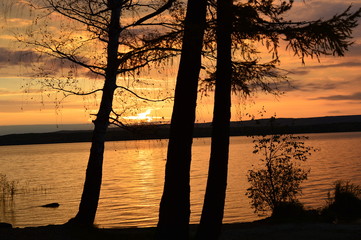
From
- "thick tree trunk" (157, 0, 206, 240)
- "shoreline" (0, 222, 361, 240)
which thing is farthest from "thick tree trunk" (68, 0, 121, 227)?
"thick tree trunk" (157, 0, 206, 240)

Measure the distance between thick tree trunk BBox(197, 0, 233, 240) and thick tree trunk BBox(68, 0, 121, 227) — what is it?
6.60 metres

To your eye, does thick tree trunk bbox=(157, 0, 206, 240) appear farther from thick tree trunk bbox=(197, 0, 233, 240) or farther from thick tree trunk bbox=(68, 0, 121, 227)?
thick tree trunk bbox=(68, 0, 121, 227)

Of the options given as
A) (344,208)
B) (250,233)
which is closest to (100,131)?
(250,233)

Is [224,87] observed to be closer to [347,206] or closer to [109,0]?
[109,0]

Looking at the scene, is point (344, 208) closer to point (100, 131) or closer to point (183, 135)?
point (100, 131)

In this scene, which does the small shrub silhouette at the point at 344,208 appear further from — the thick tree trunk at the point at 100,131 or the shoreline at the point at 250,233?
the thick tree trunk at the point at 100,131

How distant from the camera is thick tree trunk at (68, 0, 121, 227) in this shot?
19469 mm

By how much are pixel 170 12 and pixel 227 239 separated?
24.4 ft

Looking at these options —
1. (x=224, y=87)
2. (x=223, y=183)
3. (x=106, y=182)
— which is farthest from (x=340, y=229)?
(x=106, y=182)

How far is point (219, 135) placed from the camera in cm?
1364

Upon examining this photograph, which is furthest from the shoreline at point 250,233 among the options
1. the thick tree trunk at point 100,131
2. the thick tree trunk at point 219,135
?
the thick tree trunk at point 219,135

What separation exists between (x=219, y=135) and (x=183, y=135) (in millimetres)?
1138

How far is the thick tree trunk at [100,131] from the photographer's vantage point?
1947cm

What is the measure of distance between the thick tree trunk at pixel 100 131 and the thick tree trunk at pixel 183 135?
657cm
